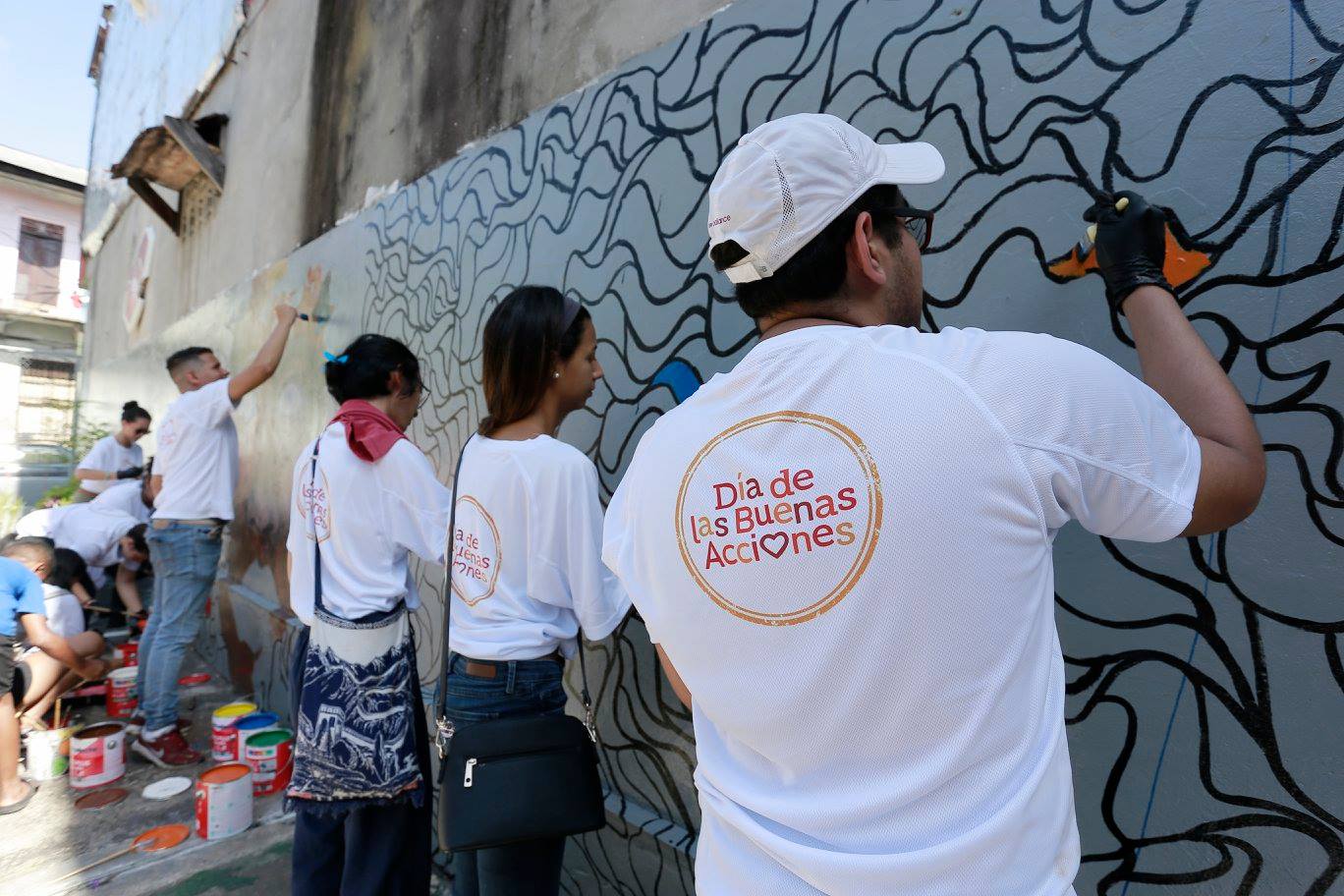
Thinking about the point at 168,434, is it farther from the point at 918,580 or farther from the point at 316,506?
the point at 918,580

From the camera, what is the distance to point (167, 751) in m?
3.82

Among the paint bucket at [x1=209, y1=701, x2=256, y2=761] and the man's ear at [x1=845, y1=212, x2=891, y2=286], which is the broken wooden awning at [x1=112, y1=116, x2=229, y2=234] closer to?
the paint bucket at [x1=209, y1=701, x2=256, y2=761]

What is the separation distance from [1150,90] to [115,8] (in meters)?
15.0

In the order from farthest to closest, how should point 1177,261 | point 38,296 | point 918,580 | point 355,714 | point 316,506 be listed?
point 38,296 < point 316,506 < point 355,714 < point 1177,261 < point 918,580

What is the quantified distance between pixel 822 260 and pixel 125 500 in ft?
20.2

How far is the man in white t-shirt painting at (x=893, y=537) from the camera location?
78 centimetres

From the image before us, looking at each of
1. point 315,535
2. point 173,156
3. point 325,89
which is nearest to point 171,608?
point 315,535

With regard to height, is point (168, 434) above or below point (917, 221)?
below

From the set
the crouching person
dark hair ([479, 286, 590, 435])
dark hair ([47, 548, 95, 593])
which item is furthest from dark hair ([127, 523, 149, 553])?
dark hair ([479, 286, 590, 435])

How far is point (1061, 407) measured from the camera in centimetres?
78

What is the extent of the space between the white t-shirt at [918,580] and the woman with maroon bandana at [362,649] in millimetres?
1519

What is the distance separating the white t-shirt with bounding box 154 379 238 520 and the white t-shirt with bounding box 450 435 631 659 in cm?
300

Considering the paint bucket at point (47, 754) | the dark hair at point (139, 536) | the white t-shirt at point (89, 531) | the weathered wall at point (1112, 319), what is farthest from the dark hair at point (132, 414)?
the weathered wall at point (1112, 319)

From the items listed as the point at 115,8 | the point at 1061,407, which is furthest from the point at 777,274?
the point at 115,8
